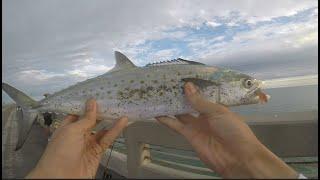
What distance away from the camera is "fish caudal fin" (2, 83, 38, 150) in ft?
13.3

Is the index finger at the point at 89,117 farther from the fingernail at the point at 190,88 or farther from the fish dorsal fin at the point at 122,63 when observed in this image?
the fingernail at the point at 190,88

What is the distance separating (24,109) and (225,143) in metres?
2.10

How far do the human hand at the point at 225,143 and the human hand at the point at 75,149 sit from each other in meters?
0.61

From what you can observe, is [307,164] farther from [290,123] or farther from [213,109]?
[213,109]

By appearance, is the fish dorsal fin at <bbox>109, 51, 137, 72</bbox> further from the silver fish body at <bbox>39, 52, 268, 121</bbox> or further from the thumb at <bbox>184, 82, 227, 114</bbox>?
the thumb at <bbox>184, 82, 227, 114</bbox>

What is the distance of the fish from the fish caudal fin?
10 mm

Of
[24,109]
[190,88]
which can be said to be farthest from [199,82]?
[24,109]

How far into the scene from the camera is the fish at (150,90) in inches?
148

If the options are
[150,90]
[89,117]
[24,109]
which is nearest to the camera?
[89,117]

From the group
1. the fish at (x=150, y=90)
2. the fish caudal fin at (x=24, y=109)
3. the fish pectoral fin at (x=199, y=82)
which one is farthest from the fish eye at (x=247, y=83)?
the fish caudal fin at (x=24, y=109)

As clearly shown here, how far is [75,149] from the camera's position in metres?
2.73

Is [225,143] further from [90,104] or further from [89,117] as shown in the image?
[90,104]

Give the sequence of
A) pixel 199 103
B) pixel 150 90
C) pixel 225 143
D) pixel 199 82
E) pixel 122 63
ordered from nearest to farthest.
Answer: pixel 225 143 < pixel 199 103 < pixel 199 82 < pixel 150 90 < pixel 122 63

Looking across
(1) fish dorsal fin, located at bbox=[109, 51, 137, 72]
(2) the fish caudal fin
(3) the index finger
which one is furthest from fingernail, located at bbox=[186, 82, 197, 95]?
(2) the fish caudal fin
